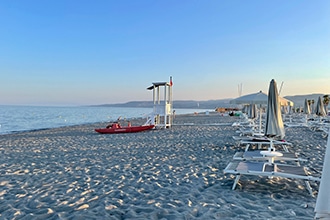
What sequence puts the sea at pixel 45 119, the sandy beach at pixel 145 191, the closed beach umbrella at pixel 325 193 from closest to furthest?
1. the closed beach umbrella at pixel 325 193
2. the sandy beach at pixel 145 191
3. the sea at pixel 45 119

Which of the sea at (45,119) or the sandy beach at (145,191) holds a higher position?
the sandy beach at (145,191)

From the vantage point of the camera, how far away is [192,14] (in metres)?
15.4

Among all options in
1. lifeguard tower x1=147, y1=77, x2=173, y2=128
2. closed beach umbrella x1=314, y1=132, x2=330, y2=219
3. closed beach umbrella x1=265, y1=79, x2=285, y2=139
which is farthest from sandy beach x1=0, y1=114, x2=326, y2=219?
lifeguard tower x1=147, y1=77, x2=173, y2=128

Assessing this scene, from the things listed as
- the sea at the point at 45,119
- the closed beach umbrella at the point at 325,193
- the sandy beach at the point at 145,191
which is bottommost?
the sea at the point at 45,119

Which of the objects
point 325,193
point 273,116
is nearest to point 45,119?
point 273,116

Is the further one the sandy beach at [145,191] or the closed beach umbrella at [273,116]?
the closed beach umbrella at [273,116]

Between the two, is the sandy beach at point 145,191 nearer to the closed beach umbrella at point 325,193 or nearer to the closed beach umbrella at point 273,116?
the closed beach umbrella at point 273,116

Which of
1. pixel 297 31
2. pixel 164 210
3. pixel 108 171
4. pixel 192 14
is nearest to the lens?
pixel 164 210

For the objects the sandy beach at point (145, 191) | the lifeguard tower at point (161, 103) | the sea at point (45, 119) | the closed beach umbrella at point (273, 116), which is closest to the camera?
the sandy beach at point (145, 191)

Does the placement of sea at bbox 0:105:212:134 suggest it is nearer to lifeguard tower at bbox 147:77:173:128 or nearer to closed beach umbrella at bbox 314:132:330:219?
lifeguard tower at bbox 147:77:173:128

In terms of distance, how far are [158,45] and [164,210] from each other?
21.6 meters

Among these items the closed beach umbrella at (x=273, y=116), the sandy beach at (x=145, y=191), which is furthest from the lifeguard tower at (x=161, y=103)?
the closed beach umbrella at (x=273, y=116)

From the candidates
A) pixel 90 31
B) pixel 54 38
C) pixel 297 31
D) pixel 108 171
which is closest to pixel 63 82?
pixel 54 38

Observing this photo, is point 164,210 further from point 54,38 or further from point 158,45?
point 54,38
